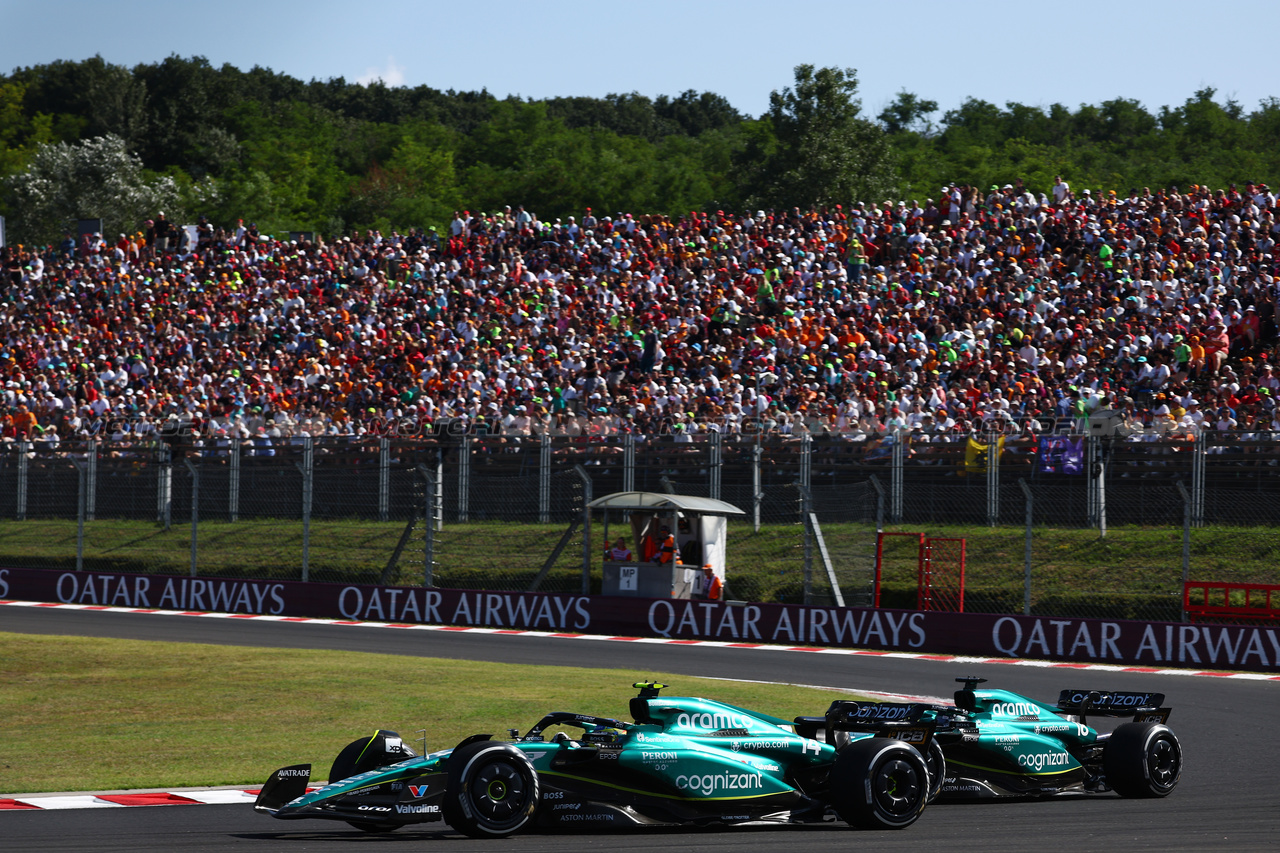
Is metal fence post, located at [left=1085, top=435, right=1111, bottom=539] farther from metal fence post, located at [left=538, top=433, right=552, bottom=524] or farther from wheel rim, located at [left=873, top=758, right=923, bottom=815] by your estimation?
wheel rim, located at [left=873, top=758, right=923, bottom=815]

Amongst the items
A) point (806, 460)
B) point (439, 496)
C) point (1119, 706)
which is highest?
point (806, 460)

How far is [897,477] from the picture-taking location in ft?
71.2

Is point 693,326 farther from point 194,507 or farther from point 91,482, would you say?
point 91,482

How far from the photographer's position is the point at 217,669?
52.1 feet

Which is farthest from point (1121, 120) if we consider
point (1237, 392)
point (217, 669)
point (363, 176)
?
point (217, 669)

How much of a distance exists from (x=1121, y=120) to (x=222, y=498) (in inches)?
2926

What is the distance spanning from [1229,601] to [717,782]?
42.3ft

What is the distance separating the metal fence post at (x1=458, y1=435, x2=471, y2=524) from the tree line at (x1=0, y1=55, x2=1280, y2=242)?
30.4 m

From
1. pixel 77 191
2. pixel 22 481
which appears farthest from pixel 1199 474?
pixel 77 191

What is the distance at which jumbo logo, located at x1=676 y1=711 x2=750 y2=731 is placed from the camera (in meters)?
8.61

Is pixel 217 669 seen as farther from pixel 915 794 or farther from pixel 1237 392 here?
pixel 1237 392

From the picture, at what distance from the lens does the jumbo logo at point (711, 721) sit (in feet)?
28.3

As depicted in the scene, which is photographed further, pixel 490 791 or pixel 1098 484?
pixel 1098 484

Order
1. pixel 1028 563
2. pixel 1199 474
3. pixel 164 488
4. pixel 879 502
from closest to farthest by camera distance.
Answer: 1. pixel 1028 563
2. pixel 879 502
3. pixel 1199 474
4. pixel 164 488
